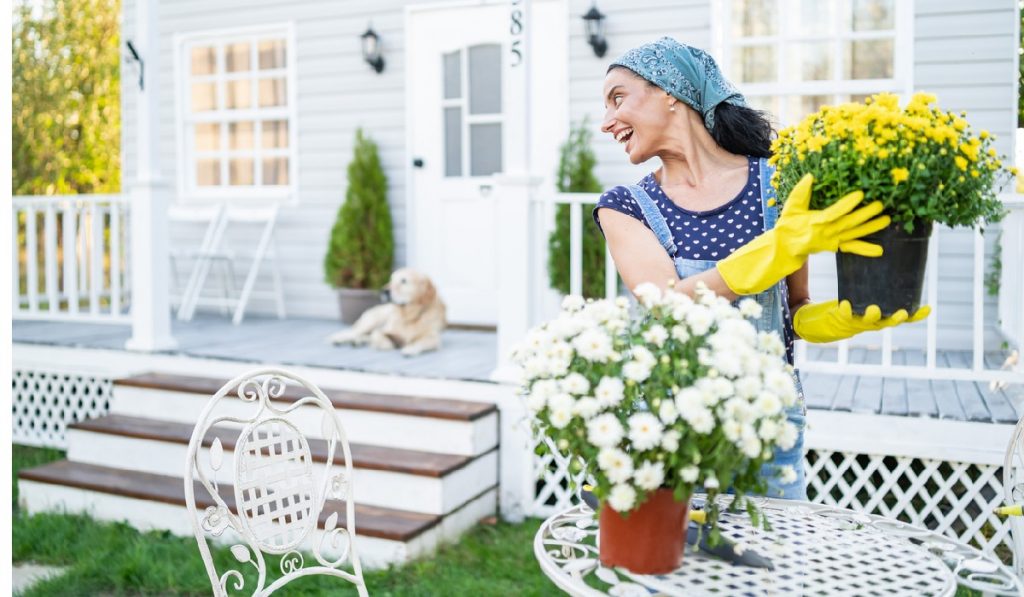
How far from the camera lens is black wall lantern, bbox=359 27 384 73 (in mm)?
6395

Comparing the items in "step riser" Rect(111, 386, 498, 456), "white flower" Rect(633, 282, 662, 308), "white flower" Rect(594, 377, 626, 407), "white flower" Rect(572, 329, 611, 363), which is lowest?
"step riser" Rect(111, 386, 498, 456)

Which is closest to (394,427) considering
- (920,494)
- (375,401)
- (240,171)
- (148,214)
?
(375,401)

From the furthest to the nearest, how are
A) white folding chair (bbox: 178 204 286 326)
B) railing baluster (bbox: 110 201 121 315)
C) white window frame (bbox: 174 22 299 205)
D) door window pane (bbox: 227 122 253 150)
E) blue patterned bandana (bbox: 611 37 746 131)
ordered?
door window pane (bbox: 227 122 253 150) → white window frame (bbox: 174 22 299 205) → white folding chair (bbox: 178 204 286 326) → railing baluster (bbox: 110 201 121 315) → blue patterned bandana (bbox: 611 37 746 131)

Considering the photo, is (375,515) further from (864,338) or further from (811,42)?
(811,42)

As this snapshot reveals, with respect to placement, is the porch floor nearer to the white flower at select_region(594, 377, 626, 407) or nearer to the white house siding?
the white house siding

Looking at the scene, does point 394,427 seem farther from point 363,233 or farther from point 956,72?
point 956,72

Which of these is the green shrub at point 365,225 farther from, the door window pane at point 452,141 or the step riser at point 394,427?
the step riser at point 394,427

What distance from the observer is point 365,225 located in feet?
21.2

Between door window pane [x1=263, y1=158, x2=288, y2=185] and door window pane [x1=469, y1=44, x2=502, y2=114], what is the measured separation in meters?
1.56

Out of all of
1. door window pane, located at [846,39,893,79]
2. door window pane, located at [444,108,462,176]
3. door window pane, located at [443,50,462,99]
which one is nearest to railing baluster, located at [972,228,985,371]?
door window pane, located at [846,39,893,79]

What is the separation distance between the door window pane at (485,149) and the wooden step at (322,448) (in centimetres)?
257

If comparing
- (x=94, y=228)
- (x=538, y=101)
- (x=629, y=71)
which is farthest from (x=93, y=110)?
(x=629, y=71)

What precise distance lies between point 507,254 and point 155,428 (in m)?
1.84

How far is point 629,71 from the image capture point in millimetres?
1816
